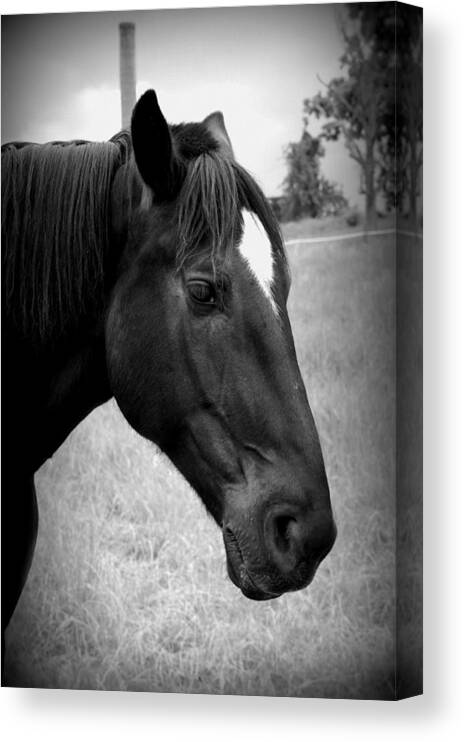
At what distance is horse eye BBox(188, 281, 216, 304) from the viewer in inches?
102

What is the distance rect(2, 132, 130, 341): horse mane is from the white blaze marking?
39 centimetres

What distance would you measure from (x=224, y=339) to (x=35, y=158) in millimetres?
715

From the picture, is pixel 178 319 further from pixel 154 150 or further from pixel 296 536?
pixel 296 536

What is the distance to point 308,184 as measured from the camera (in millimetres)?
3414

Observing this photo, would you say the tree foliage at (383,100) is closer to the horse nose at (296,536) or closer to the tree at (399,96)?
the tree at (399,96)

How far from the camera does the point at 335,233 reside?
3.39 m

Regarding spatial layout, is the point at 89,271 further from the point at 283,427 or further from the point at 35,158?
the point at 283,427

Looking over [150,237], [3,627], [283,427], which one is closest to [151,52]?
[150,237]

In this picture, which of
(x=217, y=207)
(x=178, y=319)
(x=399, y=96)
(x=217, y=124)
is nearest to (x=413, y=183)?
(x=399, y=96)

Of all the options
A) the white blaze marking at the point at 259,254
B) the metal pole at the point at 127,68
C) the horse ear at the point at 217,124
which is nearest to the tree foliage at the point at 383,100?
the horse ear at the point at 217,124

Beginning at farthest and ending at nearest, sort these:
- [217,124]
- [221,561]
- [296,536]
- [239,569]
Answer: [221,561] → [217,124] → [239,569] → [296,536]

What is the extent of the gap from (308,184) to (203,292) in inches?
37.5

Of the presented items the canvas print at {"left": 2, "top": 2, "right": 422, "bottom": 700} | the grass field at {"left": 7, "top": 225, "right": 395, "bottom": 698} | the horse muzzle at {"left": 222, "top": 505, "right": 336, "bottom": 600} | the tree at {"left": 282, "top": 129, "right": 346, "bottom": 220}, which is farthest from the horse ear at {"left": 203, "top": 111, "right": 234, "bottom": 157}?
the horse muzzle at {"left": 222, "top": 505, "right": 336, "bottom": 600}

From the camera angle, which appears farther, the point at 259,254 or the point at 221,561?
the point at 221,561
